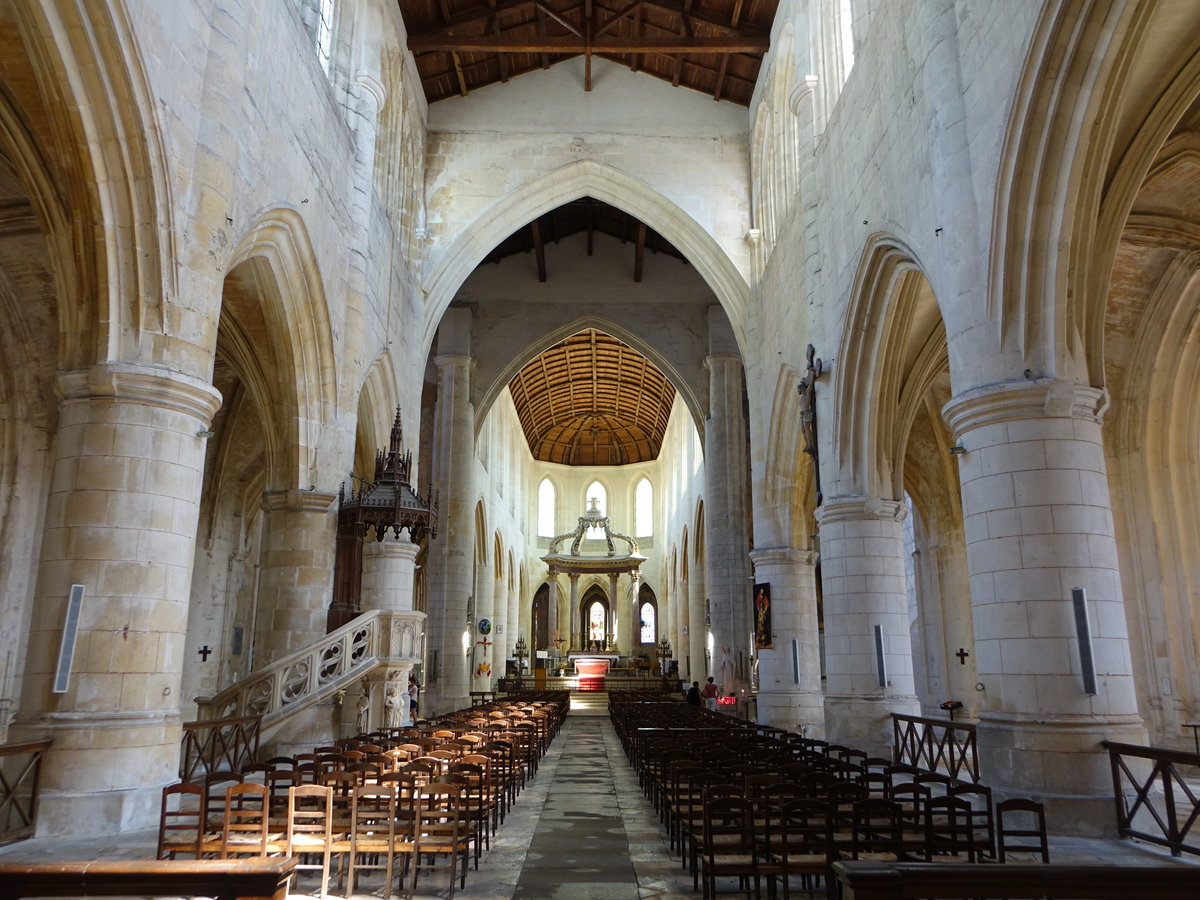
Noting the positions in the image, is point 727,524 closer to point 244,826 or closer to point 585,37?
point 585,37

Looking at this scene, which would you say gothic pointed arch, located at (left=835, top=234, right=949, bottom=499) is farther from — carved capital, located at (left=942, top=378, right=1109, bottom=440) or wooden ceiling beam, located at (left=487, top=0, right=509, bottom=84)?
wooden ceiling beam, located at (left=487, top=0, right=509, bottom=84)

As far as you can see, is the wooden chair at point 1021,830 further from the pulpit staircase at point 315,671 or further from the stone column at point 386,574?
the stone column at point 386,574

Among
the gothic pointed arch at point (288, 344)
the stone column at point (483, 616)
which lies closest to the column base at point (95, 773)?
the gothic pointed arch at point (288, 344)

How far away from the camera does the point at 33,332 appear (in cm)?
1417

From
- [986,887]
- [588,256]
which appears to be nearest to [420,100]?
[588,256]

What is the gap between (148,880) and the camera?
2.97m

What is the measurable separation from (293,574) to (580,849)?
732 cm

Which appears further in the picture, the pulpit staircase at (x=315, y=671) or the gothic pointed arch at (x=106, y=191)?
the pulpit staircase at (x=315, y=671)

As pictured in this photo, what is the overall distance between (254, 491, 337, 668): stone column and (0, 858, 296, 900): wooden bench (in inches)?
418

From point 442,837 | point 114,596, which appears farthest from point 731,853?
point 114,596

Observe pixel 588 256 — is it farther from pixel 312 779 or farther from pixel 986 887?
pixel 986 887

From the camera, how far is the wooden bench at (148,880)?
2904 mm

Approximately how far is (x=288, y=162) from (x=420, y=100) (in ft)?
33.5

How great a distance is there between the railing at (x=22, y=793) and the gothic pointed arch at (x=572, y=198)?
14444 mm
